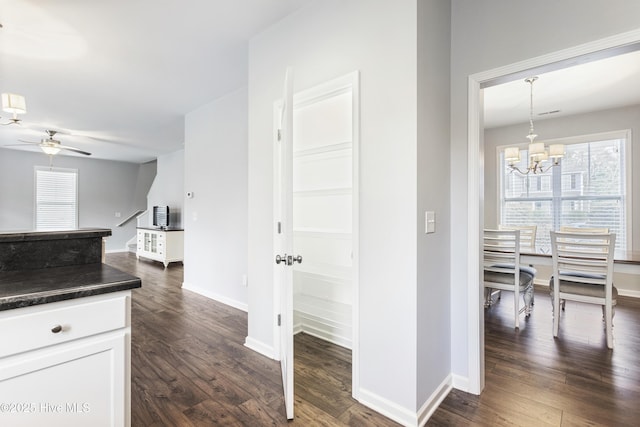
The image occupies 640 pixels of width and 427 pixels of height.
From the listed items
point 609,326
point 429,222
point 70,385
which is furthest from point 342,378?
point 609,326

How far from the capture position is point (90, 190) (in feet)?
27.8

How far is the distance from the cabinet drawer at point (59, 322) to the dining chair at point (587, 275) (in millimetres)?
3567

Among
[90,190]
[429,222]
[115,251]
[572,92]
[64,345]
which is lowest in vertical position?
[115,251]

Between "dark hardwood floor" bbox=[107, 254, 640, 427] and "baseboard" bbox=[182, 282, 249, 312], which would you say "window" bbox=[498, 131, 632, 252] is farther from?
"baseboard" bbox=[182, 282, 249, 312]

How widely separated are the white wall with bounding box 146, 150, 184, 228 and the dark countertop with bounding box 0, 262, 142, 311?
6.07m

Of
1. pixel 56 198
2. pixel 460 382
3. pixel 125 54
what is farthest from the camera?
pixel 56 198

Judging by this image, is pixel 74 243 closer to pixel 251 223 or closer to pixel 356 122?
pixel 251 223

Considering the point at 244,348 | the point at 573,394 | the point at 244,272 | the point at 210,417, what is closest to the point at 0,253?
the point at 210,417

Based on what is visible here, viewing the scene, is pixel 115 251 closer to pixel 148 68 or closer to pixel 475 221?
pixel 148 68

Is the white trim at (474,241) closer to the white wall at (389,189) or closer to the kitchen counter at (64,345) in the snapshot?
the white wall at (389,189)

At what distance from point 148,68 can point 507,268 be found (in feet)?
15.0

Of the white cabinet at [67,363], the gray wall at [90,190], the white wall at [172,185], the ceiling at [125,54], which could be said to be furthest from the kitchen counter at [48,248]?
the gray wall at [90,190]

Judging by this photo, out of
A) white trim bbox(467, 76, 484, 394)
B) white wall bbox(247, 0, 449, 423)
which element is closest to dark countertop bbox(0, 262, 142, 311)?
white wall bbox(247, 0, 449, 423)

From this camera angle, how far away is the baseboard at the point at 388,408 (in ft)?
5.65
